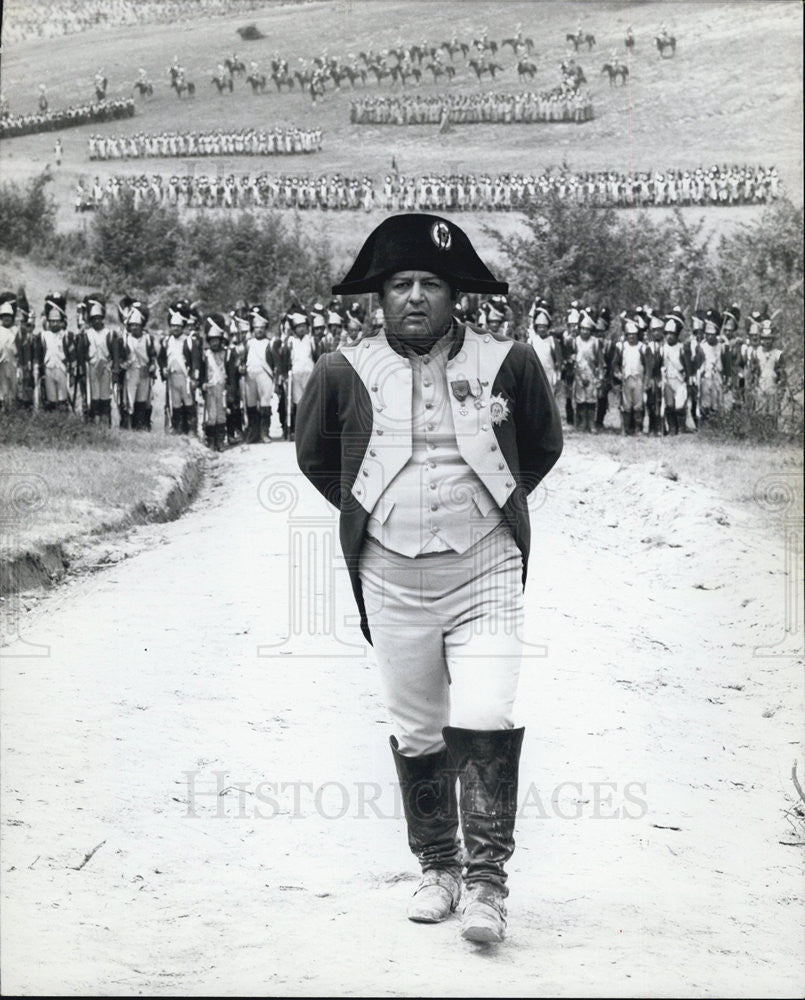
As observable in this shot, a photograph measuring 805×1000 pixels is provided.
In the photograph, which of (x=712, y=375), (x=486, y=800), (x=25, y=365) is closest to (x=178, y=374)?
(x=25, y=365)

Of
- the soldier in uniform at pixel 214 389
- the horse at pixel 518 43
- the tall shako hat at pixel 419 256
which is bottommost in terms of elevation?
the tall shako hat at pixel 419 256

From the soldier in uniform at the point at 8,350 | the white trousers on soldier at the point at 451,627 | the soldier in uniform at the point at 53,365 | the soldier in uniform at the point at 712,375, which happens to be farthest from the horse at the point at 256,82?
the white trousers on soldier at the point at 451,627

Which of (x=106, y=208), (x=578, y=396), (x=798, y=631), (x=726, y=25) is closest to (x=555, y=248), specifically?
(x=578, y=396)

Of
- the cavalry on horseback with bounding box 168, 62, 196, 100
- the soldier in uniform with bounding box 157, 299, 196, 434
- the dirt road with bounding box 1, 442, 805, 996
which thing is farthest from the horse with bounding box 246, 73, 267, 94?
the dirt road with bounding box 1, 442, 805, 996

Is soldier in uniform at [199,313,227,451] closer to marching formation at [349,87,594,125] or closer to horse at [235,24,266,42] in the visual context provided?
horse at [235,24,266,42]

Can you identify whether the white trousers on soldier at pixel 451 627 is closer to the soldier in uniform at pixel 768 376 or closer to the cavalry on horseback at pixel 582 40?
the soldier in uniform at pixel 768 376

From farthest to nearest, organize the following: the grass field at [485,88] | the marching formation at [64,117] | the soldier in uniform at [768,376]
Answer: the soldier in uniform at [768,376] → the grass field at [485,88] → the marching formation at [64,117]

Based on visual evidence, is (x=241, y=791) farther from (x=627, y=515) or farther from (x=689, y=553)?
(x=627, y=515)
